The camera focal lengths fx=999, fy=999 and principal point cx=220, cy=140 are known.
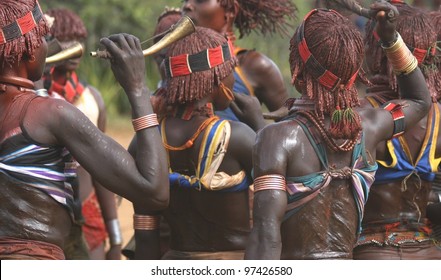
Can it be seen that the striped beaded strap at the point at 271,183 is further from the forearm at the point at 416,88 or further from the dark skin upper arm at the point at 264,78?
the dark skin upper arm at the point at 264,78

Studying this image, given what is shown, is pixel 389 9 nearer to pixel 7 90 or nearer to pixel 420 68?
pixel 420 68

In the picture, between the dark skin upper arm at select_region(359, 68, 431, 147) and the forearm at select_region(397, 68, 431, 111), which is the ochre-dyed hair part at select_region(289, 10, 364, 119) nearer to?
the dark skin upper arm at select_region(359, 68, 431, 147)

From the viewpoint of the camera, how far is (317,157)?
439cm

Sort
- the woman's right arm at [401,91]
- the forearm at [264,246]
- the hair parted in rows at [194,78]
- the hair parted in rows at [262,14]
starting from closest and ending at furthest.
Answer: the forearm at [264,246]
the woman's right arm at [401,91]
the hair parted in rows at [194,78]
the hair parted in rows at [262,14]

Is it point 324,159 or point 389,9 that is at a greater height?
point 389,9

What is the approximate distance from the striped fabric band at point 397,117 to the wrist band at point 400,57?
19 centimetres

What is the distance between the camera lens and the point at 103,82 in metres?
16.4

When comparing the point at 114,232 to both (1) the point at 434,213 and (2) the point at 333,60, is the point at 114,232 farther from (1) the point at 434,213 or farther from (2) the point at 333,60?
(2) the point at 333,60

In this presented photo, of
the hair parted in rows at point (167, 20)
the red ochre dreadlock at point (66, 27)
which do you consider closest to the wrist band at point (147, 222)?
the hair parted in rows at point (167, 20)

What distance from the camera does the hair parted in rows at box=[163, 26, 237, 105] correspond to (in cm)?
524

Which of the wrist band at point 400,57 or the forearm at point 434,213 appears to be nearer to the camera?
the wrist band at point 400,57

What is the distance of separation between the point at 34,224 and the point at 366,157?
1.53 m

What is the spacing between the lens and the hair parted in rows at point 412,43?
5273 mm
